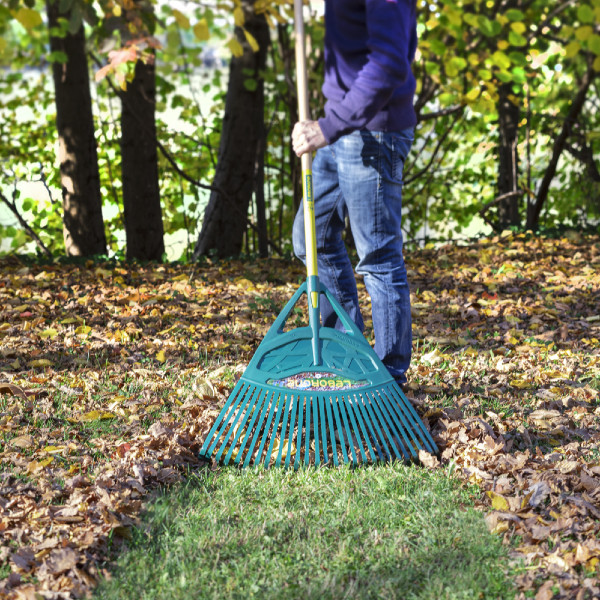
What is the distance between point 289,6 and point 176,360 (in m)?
3.11

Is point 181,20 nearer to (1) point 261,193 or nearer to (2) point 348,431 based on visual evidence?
(2) point 348,431

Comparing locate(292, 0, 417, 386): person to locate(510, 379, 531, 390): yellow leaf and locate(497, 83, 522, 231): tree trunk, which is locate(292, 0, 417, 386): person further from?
locate(497, 83, 522, 231): tree trunk

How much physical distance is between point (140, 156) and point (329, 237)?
4474 mm

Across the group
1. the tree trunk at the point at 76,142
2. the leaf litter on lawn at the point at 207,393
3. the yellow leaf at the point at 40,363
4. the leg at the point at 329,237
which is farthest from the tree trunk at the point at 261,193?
the leg at the point at 329,237

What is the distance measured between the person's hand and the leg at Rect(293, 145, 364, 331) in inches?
4.5

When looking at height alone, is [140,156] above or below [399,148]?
above

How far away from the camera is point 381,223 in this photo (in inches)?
118

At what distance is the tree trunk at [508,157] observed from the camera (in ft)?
29.0

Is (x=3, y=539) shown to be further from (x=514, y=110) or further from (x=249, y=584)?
(x=514, y=110)

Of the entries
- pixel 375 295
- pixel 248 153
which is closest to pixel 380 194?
pixel 375 295

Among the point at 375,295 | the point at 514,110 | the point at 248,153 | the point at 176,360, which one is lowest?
the point at 176,360

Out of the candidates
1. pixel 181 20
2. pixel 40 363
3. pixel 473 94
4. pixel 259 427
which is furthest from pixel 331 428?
pixel 473 94

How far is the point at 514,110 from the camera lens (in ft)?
29.7

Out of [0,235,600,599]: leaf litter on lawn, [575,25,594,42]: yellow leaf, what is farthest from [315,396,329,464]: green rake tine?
[575,25,594,42]: yellow leaf
